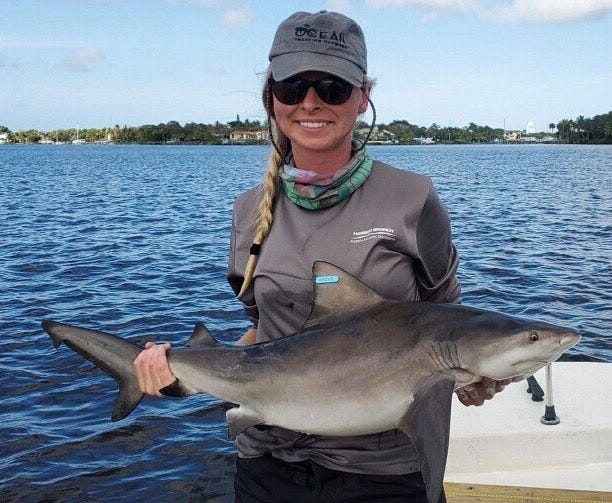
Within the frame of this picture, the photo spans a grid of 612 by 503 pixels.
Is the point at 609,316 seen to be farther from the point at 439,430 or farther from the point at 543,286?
the point at 439,430

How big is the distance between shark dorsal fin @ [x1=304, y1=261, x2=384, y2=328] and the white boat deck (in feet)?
9.63

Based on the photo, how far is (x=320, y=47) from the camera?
3.26 metres

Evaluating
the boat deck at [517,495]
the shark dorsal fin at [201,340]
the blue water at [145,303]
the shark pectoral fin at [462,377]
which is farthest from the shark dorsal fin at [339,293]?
the boat deck at [517,495]

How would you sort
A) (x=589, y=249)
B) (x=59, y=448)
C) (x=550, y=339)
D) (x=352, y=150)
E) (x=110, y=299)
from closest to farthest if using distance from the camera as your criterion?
(x=550, y=339)
(x=352, y=150)
(x=59, y=448)
(x=110, y=299)
(x=589, y=249)

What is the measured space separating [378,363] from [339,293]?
0.33m

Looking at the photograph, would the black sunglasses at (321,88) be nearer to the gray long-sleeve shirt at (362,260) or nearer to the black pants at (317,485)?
the gray long-sleeve shirt at (362,260)

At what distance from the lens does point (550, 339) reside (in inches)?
120

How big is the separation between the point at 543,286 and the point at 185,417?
1061 cm

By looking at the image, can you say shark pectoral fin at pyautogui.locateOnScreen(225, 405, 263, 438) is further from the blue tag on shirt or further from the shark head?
the shark head

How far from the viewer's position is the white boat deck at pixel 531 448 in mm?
5691

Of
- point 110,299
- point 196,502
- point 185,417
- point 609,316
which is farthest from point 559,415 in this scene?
point 110,299

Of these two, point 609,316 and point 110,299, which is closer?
point 609,316

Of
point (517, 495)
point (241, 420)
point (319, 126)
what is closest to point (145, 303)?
point (517, 495)

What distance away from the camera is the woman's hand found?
3.15m
